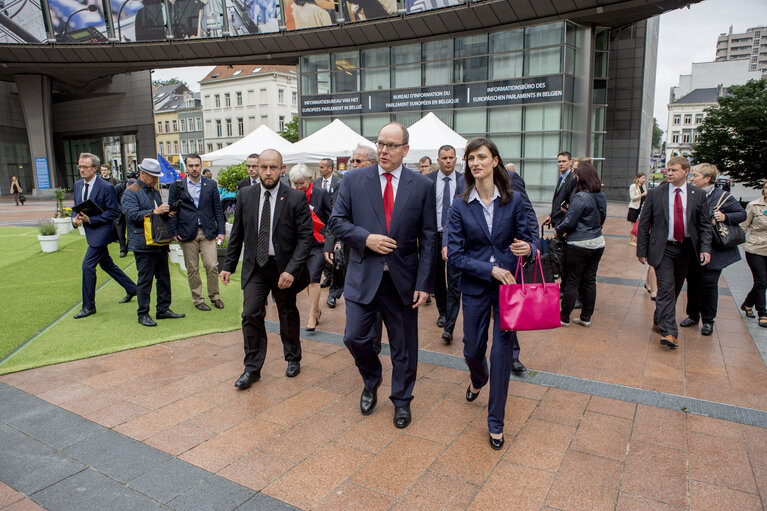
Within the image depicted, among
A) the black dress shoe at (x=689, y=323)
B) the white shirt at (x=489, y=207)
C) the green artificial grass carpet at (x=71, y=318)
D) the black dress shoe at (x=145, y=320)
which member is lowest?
the black dress shoe at (x=689, y=323)

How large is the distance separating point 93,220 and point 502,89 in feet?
65.9

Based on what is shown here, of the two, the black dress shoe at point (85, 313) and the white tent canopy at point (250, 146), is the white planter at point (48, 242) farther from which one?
the black dress shoe at point (85, 313)

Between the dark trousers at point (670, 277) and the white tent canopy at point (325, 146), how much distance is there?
24.1 feet

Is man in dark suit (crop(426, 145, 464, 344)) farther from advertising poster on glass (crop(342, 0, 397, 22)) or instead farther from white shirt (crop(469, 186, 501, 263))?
advertising poster on glass (crop(342, 0, 397, 22))

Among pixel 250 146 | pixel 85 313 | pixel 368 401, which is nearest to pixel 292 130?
pixel 250 146

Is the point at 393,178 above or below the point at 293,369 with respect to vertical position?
above

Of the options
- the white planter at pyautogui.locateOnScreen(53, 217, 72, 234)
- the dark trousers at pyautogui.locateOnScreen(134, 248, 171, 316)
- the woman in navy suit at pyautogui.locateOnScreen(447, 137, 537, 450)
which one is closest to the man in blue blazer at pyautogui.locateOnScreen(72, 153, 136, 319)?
the dark trousers at pyautogui.locateOnScreen(134, 248, 171, 316)

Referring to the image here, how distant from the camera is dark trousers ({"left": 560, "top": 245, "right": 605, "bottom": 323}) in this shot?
6102mm

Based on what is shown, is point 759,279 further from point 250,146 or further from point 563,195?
point 250,146

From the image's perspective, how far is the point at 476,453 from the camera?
10.9 ft

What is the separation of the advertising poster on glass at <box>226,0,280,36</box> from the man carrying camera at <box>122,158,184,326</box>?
2384cm

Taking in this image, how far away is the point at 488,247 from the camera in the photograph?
3.49m

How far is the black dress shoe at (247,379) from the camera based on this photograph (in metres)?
4.38

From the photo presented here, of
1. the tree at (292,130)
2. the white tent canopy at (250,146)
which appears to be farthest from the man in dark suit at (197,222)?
the tree at (292,130)
